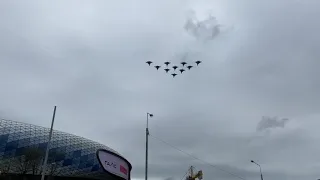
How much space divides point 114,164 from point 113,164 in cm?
49

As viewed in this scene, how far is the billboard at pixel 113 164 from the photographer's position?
8964 centimetres

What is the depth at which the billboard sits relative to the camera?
294 feet

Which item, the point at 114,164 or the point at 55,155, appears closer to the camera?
the point at 114,164

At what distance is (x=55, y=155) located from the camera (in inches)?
4008

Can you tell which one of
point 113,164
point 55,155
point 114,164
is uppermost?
point 55,155

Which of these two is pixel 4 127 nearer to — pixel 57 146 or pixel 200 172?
pixel 57 146

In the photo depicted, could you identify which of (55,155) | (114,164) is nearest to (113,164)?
(114,164)

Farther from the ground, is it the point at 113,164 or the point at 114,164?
the point at 114,164

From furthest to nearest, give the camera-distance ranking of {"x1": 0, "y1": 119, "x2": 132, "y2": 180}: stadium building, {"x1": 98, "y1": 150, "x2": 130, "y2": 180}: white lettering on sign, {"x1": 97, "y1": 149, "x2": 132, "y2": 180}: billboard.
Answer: {"x1": 0, "y1": 119, "x2": 132, "y2": 180}: stadium building < {"x1": 98, "y1": 150, "x2": 130, "y2": 180}: white lettering on sign < {"x1": 97, "y1": 149, "x2": 132, "y2": 180}: billboard

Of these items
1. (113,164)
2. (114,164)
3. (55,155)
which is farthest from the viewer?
(55,155)

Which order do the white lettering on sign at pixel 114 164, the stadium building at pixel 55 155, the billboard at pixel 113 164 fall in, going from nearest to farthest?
the billboard at pixel 113 164
the white lettering on sign at pixel 114 164
the stadium building at pixel 55 155

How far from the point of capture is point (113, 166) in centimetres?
9400

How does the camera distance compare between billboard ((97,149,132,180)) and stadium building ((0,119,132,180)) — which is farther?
stadium building ((0,119,132,180))

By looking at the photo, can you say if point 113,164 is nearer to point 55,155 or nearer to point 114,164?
point 114,164
